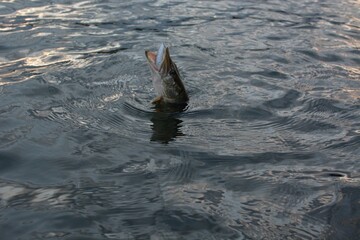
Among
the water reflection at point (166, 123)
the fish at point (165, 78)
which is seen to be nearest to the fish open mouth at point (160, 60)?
the fish at point (165, 78)

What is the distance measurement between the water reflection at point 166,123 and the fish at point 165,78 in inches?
3.5

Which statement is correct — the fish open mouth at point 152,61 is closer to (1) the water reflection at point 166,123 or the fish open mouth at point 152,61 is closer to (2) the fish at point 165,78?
(2) the fish at point 165,78

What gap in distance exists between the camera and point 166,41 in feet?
30.4

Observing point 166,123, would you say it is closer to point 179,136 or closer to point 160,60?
point 179,136

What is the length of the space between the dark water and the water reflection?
3 centimetres

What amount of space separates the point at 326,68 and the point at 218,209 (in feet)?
15.7

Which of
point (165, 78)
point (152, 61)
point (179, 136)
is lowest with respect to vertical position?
point (179, 136)

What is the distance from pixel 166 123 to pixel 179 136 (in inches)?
14.5

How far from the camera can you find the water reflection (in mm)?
5344

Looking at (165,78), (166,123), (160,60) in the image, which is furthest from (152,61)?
(166,123)

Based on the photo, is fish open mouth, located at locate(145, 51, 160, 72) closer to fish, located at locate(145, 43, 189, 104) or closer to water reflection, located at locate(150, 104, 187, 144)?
fish, located at locate(145, 43, 189, 104)

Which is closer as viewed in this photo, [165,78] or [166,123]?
[166,123]

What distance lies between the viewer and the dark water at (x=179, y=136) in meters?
3.88

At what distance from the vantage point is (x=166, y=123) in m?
5.71
